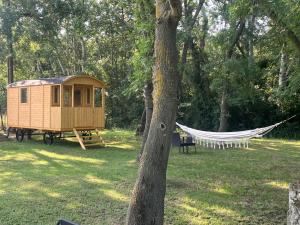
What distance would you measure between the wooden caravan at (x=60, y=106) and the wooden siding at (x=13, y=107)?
0.92 ft

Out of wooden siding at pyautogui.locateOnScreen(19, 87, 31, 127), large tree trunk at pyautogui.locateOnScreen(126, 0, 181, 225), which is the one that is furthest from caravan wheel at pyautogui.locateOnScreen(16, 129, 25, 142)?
large tree trunk at pyautogui.locateOnScreen(126, 0, 181, 225)

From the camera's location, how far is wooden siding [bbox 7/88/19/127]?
16497 mm

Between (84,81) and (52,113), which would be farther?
(84,81)

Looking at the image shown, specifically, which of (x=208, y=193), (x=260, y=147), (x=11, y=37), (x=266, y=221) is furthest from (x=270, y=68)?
(x=266, y=221)

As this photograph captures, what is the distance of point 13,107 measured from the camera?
16828 millimetres

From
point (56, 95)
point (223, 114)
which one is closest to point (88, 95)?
point (56, 95)

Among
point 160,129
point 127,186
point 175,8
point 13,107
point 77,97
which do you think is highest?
point 175,8

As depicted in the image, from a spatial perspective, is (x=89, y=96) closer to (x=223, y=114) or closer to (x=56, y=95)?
(x=56, y=95)

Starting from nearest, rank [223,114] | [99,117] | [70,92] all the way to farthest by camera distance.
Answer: [70,92]
[99,117]
[223,114]

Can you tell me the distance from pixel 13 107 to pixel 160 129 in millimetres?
14034

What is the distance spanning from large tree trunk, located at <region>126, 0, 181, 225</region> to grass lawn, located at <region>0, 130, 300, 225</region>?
1285 mm

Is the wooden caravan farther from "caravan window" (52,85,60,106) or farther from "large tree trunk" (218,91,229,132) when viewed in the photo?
"large tree trunk" (218,91,229,132)

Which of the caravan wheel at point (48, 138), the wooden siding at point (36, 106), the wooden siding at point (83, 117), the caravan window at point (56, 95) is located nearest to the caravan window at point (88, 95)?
the wooden siding at point (83, 117)

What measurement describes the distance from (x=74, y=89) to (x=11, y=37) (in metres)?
3.38
